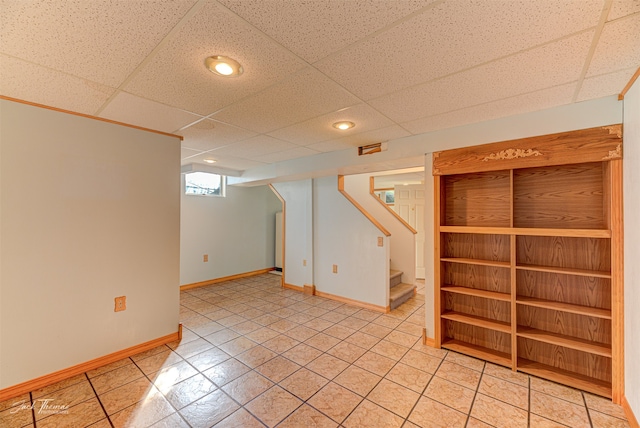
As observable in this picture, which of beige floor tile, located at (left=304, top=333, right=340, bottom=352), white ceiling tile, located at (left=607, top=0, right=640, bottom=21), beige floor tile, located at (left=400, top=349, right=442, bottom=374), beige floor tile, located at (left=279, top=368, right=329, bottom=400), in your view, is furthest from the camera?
beige floor tile, located at (left=304, top=333, right=340, bottom=352)

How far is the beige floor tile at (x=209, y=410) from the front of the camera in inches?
67.4

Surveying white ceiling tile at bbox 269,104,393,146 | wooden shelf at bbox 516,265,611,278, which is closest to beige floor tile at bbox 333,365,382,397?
wooden shelf at bbox 516,265,611,278

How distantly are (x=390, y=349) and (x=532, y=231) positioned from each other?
1.72 metres

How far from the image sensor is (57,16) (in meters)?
1.16

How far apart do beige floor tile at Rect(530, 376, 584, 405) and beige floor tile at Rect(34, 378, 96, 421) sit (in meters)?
3.45

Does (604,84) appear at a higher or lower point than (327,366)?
higher

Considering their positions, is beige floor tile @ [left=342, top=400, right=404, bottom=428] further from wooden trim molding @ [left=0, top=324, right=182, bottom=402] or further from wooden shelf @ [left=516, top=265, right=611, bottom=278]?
wooden trim molding @ [left=0, top=324, right=182, bottom=402]

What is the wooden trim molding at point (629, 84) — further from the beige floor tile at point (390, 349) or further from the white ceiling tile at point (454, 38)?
the beige floor tile at point (390, 349)

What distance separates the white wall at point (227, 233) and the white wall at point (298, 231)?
44.3 inches

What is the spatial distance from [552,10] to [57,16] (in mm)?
2181

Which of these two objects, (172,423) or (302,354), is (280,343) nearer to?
(302,354)

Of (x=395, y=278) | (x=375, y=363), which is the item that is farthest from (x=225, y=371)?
(x=395, y=278)

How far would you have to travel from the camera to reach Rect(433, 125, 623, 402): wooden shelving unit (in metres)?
1.96

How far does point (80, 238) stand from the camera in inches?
88.4
